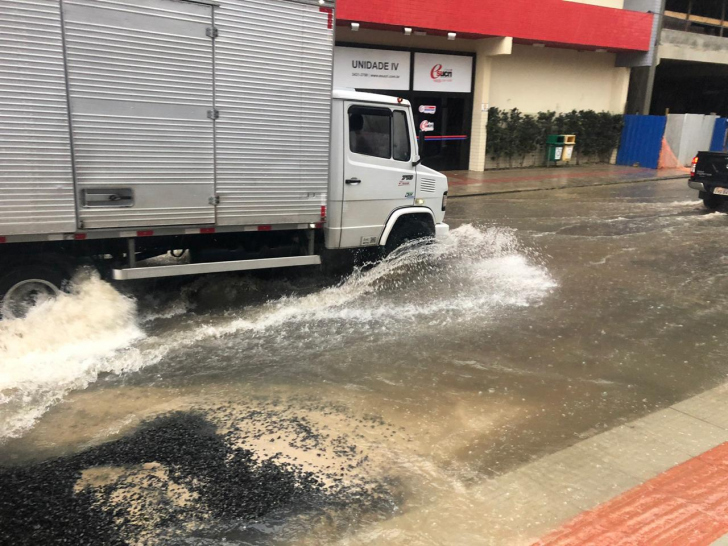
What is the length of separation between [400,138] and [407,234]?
51.1 inches

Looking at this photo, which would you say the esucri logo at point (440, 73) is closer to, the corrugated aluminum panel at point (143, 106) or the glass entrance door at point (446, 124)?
the glass entrance door at point (446, 124)

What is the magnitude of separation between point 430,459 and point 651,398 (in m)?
2.23

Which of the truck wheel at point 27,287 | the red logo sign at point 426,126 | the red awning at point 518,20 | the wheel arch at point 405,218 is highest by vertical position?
the red awning at point 518,20

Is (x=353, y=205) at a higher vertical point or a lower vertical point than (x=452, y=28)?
lower

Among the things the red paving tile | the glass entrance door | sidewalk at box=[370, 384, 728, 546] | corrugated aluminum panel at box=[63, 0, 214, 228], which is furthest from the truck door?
the glass entrance door

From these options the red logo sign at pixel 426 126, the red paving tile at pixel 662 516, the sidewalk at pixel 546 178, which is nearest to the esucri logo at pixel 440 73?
the red logo sign at pixel 426 126

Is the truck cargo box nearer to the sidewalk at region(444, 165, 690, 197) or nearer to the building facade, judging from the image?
the sidewalk at region(444, 165, 690, 197)

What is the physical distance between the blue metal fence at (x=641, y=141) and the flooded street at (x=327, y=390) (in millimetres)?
17315

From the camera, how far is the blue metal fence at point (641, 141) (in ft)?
79.4

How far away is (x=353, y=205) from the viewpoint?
7500 millimetres

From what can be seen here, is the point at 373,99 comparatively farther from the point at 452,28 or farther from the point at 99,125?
the point at 452,28

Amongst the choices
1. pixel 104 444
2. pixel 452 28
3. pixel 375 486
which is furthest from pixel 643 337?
pixel 452 28

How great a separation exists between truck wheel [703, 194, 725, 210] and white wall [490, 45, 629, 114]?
891 centimetres

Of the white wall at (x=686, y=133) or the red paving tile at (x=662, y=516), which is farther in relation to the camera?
the white wall at (x=686, y=133)
